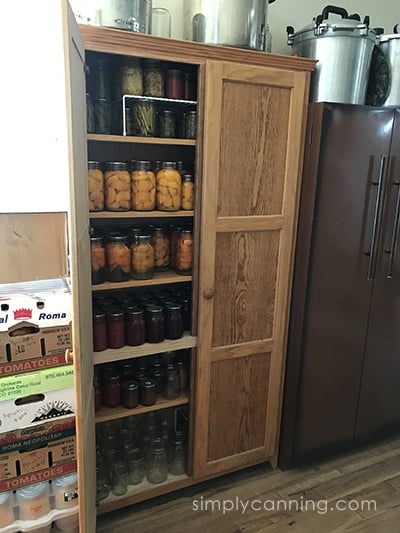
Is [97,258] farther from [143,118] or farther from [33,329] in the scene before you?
[143,118]

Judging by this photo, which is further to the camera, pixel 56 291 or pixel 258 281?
pixel 258 281

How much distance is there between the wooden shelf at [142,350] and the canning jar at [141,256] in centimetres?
29

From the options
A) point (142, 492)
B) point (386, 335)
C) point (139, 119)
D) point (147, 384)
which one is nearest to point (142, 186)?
point (139, 119)

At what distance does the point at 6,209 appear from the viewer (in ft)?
4.37

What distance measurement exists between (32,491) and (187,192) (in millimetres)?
1206

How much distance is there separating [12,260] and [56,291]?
18 centimetres

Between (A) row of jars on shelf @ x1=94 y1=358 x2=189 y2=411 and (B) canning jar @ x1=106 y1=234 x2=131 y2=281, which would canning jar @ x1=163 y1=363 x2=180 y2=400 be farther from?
(B) canning jar @ x1=106 y1=234 x2=131 y2=281

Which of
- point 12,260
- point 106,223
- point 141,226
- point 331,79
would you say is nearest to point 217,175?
point 141,226

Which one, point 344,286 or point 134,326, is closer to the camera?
point 134,326

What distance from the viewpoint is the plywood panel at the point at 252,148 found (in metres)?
1.56

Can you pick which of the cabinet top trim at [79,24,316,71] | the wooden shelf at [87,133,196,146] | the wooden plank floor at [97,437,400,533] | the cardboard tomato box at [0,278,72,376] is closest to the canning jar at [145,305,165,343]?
the cardboard tomato box at [0,278,72,376]

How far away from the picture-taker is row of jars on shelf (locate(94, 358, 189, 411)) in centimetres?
171

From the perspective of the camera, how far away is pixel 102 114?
4.89 ft

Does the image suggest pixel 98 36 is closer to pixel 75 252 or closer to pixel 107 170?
pixel 107 170
